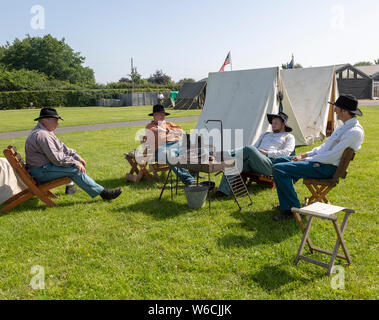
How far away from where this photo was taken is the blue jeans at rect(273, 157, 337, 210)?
4496mm

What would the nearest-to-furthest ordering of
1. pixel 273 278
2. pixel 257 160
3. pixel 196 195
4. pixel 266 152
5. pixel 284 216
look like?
pixel 273 278 < pixel 284 216 < pixel 196 195 < pixel 257 160 < pixel 266 152

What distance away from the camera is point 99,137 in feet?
44.7

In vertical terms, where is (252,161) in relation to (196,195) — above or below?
above

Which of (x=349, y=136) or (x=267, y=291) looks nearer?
(x=267, y=291)

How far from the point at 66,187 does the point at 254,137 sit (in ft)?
15.6

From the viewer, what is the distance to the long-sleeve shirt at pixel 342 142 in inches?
167

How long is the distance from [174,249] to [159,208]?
4.76 ft

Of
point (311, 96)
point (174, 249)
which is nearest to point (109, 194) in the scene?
point (174, 249)

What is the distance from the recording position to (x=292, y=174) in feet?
15.0

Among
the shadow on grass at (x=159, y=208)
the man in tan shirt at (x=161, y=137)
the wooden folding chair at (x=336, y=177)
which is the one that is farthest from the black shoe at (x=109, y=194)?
the wooden folding chair at (x=336, y=177)

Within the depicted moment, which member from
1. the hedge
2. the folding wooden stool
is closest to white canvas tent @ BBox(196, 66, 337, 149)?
the folding wooden stool

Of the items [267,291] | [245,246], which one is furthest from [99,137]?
[267,291]

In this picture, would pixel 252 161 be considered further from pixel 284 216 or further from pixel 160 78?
pixel 160 78
